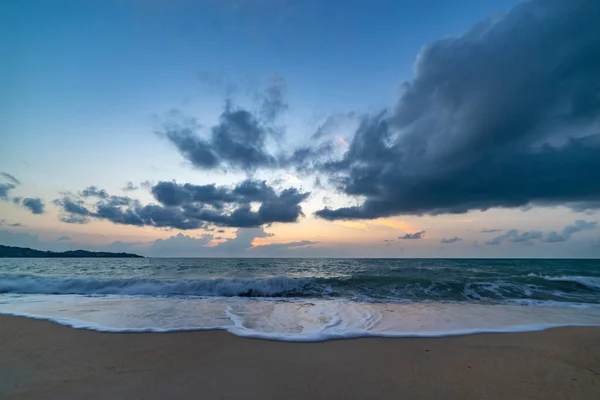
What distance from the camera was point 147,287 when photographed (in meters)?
17.1

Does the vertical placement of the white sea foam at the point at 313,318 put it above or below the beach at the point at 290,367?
below

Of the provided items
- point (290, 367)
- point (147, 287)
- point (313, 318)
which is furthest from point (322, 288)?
point (290, 367)

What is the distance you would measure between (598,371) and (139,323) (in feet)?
33.6

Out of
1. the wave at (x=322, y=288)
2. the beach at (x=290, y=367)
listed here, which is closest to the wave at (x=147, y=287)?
the wave at (x=322, y=288)

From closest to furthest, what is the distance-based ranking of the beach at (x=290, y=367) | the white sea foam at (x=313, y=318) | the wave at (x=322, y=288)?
the beach at (x=290, y=367)
the white sea foam at (x=313, y=318)
the wave at (x=322, y=288)

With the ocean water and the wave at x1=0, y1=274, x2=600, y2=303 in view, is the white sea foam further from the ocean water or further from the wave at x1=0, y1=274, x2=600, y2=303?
the wave at x1=0, y1=274, x2=600, y2=303

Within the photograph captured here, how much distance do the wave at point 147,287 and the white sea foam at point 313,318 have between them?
5.32 meters

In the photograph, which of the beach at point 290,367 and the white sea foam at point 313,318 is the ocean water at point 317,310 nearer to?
the white sea foam at point 313,318

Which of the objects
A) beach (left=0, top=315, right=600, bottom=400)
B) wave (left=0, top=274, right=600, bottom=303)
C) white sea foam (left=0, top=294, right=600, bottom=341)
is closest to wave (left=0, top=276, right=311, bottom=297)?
wave (left=0, top=274, right=600, bottom=303)

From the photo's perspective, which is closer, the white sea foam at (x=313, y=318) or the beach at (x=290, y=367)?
the beach at (x=290, y=367)

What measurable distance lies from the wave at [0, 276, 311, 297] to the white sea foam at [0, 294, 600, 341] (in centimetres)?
532

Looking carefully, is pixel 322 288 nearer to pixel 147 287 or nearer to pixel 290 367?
pixel 147 287

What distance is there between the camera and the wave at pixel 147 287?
1612 centimetres

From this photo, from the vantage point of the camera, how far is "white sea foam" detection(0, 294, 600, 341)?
277 inches
